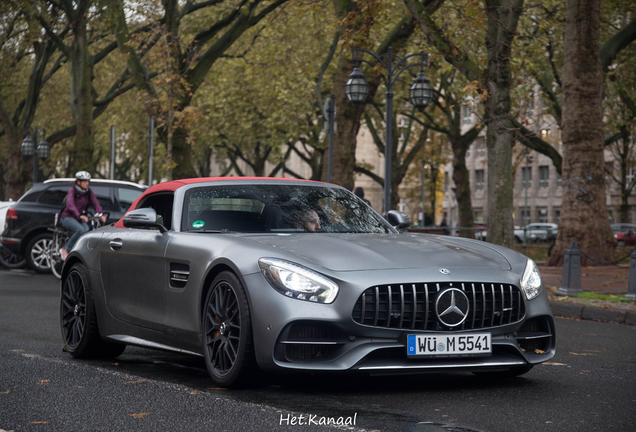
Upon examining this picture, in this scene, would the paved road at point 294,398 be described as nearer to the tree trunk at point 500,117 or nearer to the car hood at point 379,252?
the car hood at point 379,252

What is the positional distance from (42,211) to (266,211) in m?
12.6

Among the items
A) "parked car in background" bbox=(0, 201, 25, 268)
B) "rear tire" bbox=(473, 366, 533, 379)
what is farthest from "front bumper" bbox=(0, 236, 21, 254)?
"rear tire" bbox=(473, 366, 533, 379)

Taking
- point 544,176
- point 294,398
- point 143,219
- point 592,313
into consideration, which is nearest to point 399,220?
point 143,219

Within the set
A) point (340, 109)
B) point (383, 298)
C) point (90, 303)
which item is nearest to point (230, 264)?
point (383, 298)

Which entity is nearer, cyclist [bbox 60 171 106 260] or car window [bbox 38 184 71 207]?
cyclist [bbox 60 171 106 260]

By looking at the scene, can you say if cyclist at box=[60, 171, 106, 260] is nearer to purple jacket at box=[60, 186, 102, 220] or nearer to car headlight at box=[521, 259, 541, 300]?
purple jacket at box=[60, 186, 102, 220]

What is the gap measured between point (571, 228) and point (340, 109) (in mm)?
6068

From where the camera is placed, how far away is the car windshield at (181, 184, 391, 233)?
6141 mm

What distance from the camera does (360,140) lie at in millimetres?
82375

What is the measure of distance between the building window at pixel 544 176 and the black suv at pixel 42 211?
61.0 meters

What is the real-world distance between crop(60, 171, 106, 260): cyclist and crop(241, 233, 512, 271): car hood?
32.3 ft

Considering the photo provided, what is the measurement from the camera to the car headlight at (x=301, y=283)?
4.99 metres

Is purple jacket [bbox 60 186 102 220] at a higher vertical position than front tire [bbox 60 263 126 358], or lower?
higher

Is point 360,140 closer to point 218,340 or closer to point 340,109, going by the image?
point 340,109
